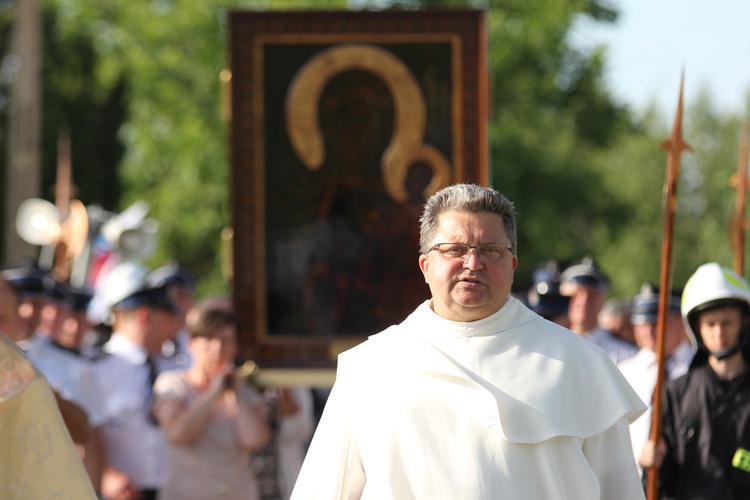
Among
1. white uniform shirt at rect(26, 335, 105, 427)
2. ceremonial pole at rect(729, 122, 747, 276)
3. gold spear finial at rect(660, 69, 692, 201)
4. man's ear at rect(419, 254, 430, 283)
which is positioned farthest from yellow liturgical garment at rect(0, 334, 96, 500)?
ceremonial pole at rect(729, 122, 747, 276)

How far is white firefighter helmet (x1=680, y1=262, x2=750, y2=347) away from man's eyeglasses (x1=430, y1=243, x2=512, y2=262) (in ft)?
8.06

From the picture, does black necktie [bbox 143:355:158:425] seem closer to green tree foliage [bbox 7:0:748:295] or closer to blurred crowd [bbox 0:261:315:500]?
blurred crowd [bbox 0:261:315:500]

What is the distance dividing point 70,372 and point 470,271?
3.72 meters

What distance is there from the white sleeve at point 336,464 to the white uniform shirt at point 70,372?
286cm

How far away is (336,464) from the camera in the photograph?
4.87 meters

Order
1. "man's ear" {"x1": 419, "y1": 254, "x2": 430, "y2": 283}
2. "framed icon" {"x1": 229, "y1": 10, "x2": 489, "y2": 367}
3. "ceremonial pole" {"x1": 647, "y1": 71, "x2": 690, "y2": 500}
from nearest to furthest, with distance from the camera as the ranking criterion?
"man's ear" {"x1": 419, "y1": 254, "x2": 430, "y2": 283}
"ceremonial pole" {"x1": 647, "y1": 71, "x2": 690, "y2": 500}
"framed icon" {"x1": 229, "y1": 10, "x2": 489, "y2": 367}

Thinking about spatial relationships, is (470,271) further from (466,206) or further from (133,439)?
(133,439)

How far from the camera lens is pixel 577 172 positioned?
98.0ft

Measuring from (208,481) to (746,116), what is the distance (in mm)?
47575

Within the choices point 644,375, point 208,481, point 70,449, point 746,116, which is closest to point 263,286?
point 208,481

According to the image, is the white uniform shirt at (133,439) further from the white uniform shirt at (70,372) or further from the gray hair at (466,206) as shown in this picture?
the gray hair at (466,206)

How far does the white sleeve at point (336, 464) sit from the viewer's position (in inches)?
191

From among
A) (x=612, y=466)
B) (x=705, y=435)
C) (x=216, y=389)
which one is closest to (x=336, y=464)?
(x=612, y=466)

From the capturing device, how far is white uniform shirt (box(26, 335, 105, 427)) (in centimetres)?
773
